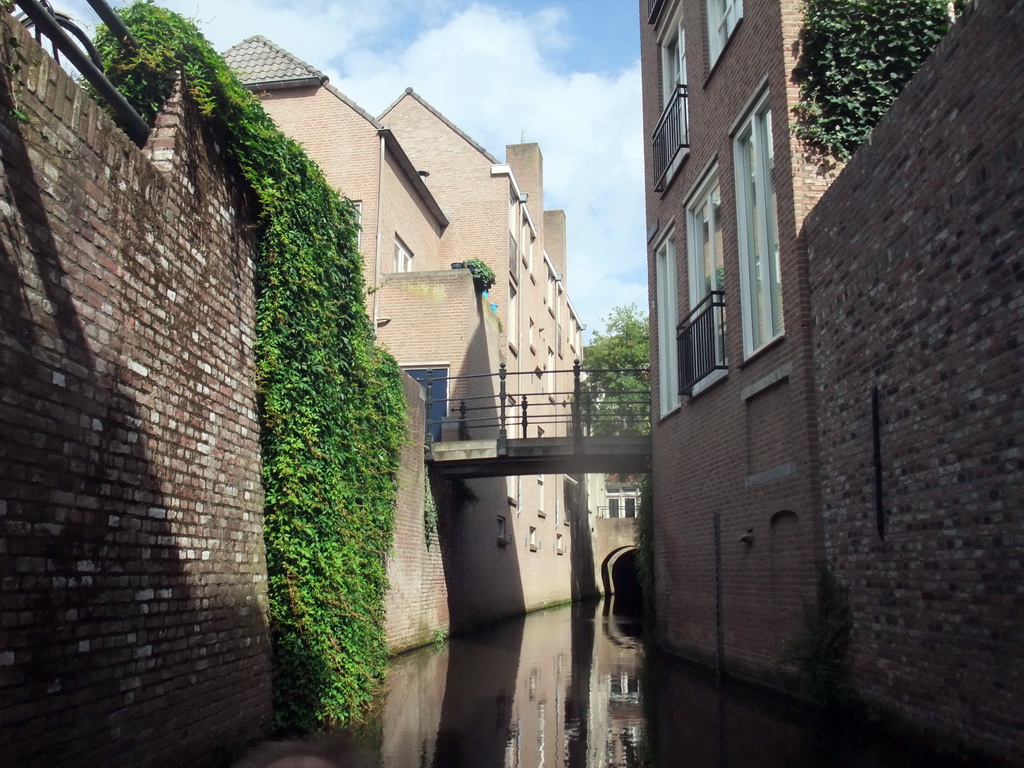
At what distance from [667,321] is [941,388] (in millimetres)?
8471

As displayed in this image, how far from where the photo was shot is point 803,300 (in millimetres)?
8781

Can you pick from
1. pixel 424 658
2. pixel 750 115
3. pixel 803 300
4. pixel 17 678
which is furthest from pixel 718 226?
pixel 17 678

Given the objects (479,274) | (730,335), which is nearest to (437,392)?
(479,274)

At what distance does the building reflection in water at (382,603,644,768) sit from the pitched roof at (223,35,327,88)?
12939mm

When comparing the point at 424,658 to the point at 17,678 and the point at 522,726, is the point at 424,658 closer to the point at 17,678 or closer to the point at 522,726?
the point at 522,726

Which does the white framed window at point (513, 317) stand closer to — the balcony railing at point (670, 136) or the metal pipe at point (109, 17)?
the balcony railing at point (670, 136)

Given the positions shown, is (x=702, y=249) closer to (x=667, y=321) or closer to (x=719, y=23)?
(x=667, y=321)

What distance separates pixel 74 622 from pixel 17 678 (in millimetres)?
454

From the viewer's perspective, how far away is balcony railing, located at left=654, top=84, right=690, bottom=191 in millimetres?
13477

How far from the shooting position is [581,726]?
25.0 ft

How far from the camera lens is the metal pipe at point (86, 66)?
438cm

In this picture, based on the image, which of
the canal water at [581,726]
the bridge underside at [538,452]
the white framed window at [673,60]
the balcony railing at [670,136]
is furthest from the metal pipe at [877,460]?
the bridge underside at [538,452]

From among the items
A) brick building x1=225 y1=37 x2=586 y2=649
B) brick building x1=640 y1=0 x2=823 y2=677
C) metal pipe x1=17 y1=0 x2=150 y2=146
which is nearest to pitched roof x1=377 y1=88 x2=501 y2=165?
brick building x1=225 y1=37 x2=586 y2=649

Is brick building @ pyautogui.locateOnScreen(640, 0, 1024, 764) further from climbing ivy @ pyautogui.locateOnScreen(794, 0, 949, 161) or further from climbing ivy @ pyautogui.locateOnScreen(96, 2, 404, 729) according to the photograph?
climbing ivy @ pyautogui.locateOnScreen(96, 2, 404, 729)
